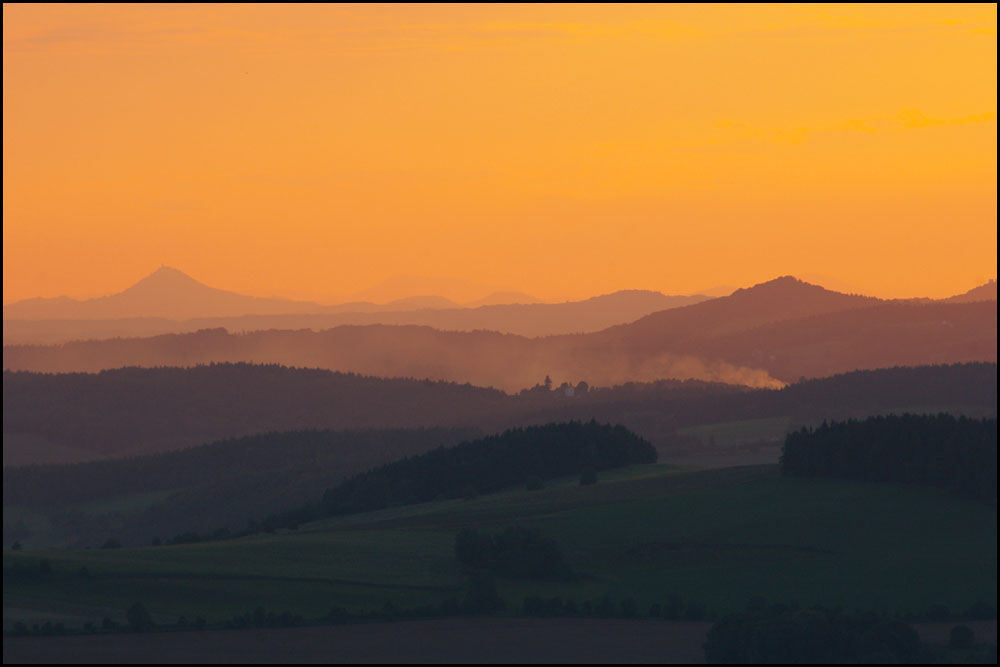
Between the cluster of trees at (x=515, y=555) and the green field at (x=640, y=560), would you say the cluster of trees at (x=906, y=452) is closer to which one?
the green field at (x=640, y=560)

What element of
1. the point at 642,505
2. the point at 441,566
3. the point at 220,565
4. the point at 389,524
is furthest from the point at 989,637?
the point at 389,524

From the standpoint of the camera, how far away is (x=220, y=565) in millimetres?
122438

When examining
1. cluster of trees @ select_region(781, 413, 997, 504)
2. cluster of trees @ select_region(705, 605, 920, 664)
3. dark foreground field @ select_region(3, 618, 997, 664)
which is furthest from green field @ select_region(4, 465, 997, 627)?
cluster of trees @ select_region(705, 605, 920, 664)

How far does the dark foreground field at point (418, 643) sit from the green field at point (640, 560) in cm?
649

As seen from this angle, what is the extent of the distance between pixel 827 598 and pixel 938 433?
4812 centimetres

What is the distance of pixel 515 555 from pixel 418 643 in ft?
119

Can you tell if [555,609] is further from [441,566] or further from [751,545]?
[751,545]

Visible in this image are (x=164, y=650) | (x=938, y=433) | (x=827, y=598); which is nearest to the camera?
(x=164, y=650)

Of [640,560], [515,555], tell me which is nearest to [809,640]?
[515,555]

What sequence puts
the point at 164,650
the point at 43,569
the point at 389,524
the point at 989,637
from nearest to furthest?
the point at 164,650 < the point at 989,637 < the point at 43,569 < the point at 389,524

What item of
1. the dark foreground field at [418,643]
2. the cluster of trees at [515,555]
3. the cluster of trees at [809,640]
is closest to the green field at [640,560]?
the cluster of trees at [515,555]

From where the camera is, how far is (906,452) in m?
157

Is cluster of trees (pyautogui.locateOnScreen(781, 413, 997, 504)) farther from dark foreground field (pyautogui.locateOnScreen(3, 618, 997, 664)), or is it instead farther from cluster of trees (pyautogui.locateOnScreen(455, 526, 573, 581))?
dark foreground field (pyautogui.locateOnScreen(3, 618, 997, 664))

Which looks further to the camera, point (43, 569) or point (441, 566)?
point (441, 566)
